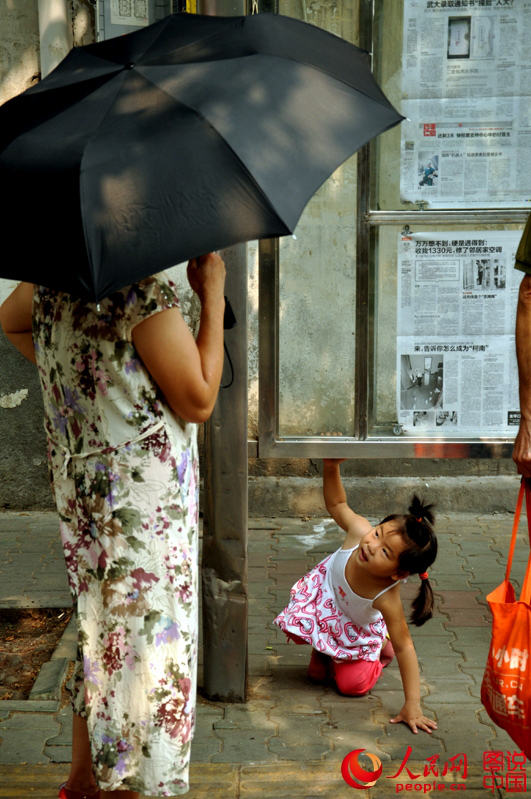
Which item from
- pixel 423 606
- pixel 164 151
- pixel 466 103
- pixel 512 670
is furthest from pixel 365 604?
pixel 466 103

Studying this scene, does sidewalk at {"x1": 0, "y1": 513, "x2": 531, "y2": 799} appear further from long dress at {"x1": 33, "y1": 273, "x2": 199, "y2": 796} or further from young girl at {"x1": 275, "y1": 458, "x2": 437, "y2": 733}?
long dress at {"x1": 33, "y1": 273, "x2": 199, "y2": 796}

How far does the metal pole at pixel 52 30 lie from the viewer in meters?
5.59

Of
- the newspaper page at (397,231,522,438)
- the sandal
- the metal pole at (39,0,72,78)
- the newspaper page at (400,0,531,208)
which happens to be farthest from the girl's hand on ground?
the metal pole at (39,0,72,78)

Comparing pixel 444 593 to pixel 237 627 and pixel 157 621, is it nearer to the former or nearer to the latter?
pixel 237 627

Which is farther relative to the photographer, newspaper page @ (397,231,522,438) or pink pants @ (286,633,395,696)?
newspaper page @ (397,231,522,438)

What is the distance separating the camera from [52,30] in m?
5.60

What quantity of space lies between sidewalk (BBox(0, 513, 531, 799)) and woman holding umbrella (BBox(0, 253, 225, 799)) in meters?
0.70

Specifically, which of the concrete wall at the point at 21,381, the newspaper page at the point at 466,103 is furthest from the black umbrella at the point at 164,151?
the concrete wall at the point at 21,381

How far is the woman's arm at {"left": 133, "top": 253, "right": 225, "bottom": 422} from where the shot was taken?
2.23 metres

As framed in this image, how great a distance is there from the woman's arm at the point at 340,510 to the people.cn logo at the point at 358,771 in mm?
793

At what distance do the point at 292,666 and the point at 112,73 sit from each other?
2.48 metres

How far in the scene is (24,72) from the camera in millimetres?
5746

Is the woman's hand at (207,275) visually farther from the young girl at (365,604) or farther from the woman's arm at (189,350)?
the young girl at (365,604)

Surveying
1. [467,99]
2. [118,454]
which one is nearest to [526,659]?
[118,454]
